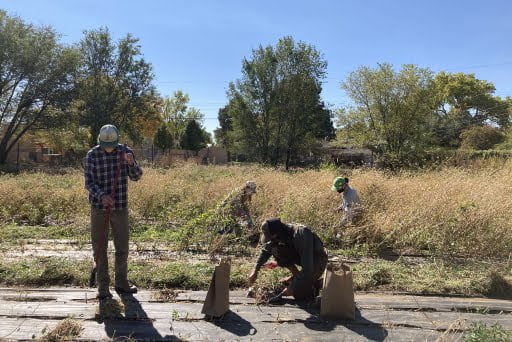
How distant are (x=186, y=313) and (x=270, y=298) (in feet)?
2.95

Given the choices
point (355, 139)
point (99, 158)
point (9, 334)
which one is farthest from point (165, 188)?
point (355, 139)

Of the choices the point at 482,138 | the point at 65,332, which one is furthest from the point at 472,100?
the point at 65,332

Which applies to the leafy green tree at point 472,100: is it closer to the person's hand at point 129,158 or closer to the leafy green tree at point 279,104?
the leafy green tree at point 279,104

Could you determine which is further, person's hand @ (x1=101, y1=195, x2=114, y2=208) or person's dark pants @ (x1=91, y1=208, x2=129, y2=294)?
person's dark pants @ (x1=91, y1=208, x2=129, y2=294)

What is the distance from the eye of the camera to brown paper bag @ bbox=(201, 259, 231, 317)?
4.08m

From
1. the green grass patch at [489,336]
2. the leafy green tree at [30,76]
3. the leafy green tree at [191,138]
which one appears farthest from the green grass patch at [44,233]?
the leafy green tree at [191,138]

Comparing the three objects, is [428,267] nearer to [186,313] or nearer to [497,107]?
[186,313]

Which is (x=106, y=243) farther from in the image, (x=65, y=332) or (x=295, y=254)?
(x=295, y=254)

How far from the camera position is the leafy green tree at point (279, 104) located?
3247cm

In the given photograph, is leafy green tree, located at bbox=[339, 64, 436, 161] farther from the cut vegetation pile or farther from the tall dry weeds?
the cut vegetation pile

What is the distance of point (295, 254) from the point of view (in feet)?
15.6

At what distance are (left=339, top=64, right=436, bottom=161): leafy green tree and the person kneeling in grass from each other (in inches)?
894

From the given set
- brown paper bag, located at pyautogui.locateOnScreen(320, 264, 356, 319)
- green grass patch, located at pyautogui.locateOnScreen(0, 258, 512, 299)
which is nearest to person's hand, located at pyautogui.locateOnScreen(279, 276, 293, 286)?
green grass patch, located at pyautogui.locateOnScreen(0, 258, 512, 299)

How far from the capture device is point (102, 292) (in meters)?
4.52
